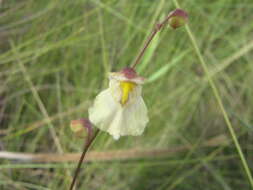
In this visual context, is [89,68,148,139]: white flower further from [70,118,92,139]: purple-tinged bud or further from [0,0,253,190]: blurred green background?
[0,0,253,190]: blurred green background

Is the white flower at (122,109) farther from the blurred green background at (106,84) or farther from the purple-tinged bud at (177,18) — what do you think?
the blurred green background at (106,84)

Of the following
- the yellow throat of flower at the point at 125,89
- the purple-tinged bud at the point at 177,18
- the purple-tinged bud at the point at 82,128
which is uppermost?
the purple-tinged bud at the point at 177,18

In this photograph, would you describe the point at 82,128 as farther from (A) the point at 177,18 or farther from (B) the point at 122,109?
(A) the point at 177,18

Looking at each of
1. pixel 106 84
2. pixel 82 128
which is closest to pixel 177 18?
pixel 82 128

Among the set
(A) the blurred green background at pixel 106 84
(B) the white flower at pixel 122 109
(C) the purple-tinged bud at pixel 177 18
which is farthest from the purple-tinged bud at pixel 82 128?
(A) the blurred green background at pixel 106 84

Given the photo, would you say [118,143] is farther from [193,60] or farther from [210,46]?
[210,46]

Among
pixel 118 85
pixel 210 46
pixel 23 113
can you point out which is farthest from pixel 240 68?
pixel 118 85
